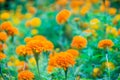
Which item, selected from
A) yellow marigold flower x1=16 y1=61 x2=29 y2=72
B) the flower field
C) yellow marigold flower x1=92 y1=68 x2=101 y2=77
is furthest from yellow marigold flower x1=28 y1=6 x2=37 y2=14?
yellow marigold flower x1=92 y1=68 x2=101 y2=77

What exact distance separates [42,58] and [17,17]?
304 cm

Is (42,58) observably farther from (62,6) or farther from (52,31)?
(62,6)

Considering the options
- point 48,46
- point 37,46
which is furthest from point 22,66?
point 37,46

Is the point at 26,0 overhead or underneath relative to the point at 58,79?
overhead

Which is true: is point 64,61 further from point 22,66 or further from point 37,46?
point 22,66

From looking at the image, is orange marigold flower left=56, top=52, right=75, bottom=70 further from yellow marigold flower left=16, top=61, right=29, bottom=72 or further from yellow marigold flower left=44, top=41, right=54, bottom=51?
yellow marigold flower left=16, top=61, right=29, bottom=72

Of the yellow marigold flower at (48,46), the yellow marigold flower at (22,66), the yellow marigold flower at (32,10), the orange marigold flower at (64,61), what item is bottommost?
the orange marigold flower at (64,61)

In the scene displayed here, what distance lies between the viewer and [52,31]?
5.16 metres

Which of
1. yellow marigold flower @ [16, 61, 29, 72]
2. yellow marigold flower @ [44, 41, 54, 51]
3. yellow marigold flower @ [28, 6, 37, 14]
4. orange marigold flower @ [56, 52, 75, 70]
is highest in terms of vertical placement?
yellow marigold flower @ [28, 6, 37, 14]

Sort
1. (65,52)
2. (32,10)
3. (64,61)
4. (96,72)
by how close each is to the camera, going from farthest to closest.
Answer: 1. (32,10)
2. (96,72)
3. (65,52)
4. (64,61)

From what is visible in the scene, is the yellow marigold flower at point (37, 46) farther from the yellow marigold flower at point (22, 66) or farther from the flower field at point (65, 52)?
the yellow marigold flower at point (22, 66)

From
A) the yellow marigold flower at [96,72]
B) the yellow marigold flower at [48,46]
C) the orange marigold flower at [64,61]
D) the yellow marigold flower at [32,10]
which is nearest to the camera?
the orange marigold flower at [64,61]

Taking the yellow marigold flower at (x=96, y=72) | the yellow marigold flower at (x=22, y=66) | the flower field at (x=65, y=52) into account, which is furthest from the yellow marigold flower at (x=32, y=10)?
the yellow marigold flower at (x=96, y=72)

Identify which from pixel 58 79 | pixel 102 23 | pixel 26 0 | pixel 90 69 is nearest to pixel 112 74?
pixel 90 69
